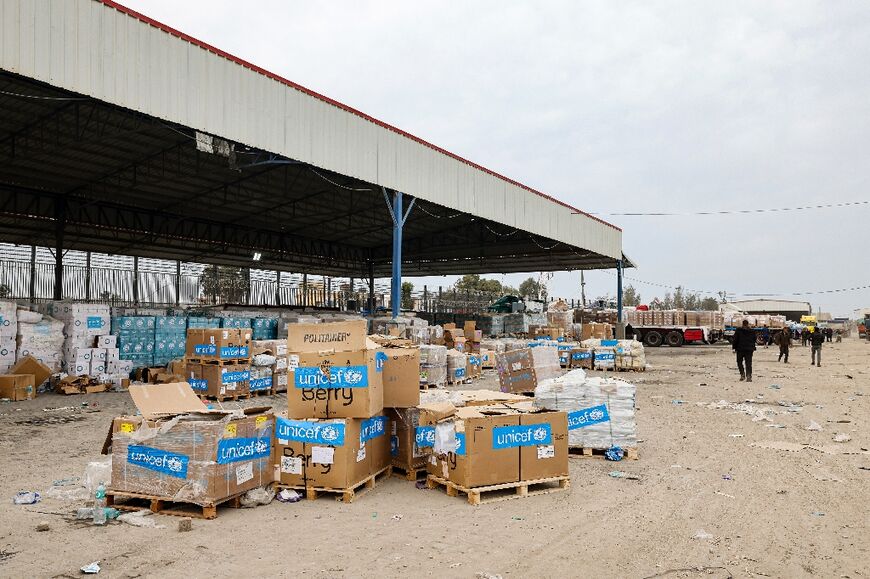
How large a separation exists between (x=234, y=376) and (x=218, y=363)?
0.44 metres

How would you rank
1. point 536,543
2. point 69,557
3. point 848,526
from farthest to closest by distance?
point 848,526 → point 536,543 → point 69,557

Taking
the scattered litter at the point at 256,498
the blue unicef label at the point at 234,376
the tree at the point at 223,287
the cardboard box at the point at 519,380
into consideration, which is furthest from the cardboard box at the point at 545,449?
the tree at the point at 223,287

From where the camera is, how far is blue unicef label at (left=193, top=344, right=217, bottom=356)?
12.2 meters

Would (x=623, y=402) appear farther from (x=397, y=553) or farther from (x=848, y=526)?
(x=397, y=553)

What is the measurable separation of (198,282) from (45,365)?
32.6ft

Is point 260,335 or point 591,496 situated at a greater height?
point 260,335

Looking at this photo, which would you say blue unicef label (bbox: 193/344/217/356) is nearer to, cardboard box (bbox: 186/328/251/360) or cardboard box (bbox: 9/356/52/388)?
cardboard box (bbox: 186/328/251/360)

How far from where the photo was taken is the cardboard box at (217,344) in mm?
12180

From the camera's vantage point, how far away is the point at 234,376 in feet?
40.4

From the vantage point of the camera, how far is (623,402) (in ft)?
24.1

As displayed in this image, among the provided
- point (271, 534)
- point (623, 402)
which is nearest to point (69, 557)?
point (271, 534)

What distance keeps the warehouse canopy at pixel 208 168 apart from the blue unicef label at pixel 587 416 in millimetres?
9076

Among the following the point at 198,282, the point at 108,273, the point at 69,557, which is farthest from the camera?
the point at 198,282

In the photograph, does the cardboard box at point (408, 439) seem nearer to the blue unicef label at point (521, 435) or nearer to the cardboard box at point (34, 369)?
the blue unicef label at point (521, 435)
